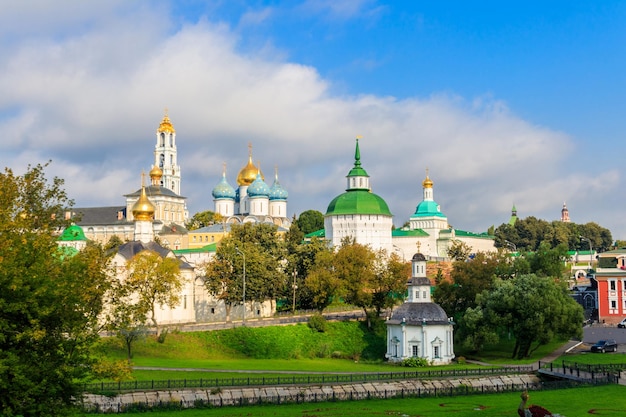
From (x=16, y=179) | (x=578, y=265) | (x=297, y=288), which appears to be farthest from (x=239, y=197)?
(x=16, y=179)

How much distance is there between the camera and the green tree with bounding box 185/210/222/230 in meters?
150

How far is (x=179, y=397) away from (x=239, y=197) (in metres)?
119

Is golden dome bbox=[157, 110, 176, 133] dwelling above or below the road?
above

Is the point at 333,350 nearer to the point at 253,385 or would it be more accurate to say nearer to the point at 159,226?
the point at 253,385

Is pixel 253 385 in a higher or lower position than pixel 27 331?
lower

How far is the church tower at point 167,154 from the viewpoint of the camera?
17150 cm

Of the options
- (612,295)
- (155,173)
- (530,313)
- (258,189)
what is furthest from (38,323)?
(155,173)

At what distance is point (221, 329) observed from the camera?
67.2 m

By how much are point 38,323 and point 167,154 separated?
147617mm

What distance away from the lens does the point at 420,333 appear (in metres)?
64.5

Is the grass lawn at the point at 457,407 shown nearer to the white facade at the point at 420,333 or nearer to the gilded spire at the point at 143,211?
the white facade at the point at 420,333

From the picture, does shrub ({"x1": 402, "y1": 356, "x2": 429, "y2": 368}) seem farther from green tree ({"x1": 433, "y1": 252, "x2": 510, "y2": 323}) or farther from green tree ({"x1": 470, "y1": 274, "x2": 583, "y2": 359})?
green tree ({"x1": 433, "y1": 252, "x2": 510, "y2": 323})

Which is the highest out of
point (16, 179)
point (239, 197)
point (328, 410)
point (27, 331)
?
point (239, 197)

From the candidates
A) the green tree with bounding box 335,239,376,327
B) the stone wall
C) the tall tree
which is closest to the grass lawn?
the stone wall
